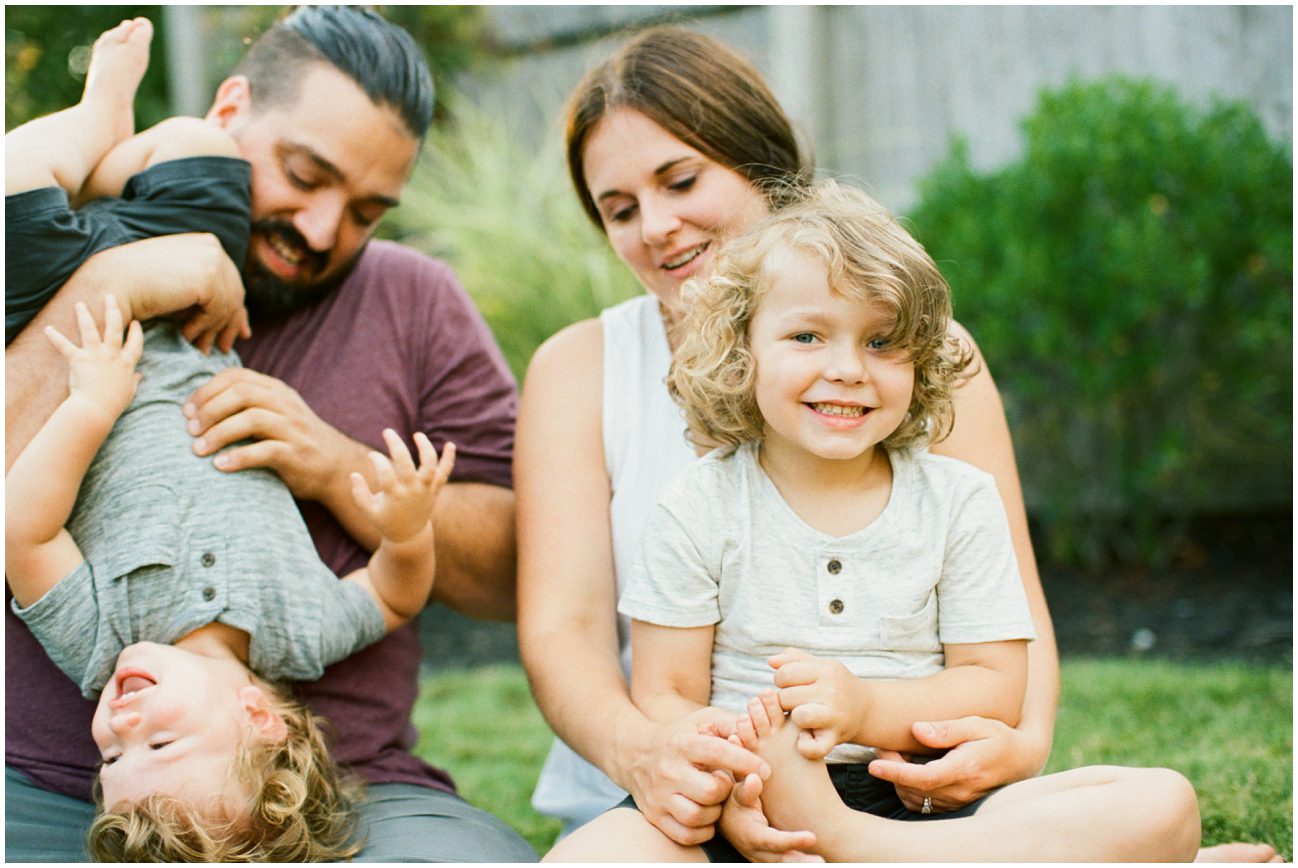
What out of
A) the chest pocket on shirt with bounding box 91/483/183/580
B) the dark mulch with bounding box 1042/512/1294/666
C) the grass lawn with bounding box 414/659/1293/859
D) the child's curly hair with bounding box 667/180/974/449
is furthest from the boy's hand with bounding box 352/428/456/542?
the dark mulch with bounding box 1042/512/1294/666

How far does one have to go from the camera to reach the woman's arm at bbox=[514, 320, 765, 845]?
186 cm

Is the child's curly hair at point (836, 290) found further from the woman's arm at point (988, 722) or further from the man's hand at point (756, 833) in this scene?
the man's hand at point (756, 833)

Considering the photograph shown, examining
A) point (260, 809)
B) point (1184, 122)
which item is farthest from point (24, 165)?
point (1184, 122)

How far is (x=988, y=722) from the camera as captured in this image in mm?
1875

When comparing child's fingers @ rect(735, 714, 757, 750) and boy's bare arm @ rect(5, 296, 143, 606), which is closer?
child's fingers @ rect(735, 714, 757, 750)

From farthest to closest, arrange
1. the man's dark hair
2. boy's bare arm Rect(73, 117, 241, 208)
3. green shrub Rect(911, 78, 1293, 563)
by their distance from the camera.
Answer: green shrub Rect(911, 78, 1293, 563) < the man's dark hair < boy's bare arm Rect(73, 117, 241, 208)

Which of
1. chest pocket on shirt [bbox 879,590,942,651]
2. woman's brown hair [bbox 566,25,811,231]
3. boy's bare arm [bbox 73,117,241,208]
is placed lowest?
chest pocket on shirt [bbox 879,590,942,651]

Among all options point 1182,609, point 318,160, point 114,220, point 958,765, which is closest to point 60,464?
point 114,220

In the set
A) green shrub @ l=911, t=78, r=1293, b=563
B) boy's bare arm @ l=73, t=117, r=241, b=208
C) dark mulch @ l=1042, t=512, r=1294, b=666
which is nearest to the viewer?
boy's bare arm @ l=73, t=117, r=241, b=208

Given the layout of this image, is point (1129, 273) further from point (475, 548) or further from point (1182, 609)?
point (475, 548)

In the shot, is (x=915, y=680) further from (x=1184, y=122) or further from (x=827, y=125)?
(x=827, y=125)

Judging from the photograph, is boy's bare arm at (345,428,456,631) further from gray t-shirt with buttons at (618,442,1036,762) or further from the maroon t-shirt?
gray t-shirt with buttons at (618,442,1036,762)

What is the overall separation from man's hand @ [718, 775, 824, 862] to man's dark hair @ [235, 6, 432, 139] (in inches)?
58.8

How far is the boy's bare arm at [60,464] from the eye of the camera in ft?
6.64
